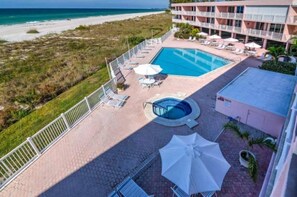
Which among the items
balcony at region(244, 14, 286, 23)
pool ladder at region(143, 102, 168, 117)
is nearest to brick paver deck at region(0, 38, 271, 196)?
pool ladder at region(143, 102, 168, 117)

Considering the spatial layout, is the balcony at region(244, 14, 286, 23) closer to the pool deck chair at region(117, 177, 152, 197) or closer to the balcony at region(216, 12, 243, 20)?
the balcony at region(216, 12, 243, 20)

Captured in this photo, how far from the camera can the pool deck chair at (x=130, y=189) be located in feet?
21.6

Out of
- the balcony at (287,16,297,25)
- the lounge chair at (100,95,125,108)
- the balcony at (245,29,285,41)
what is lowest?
the lounge chair at (100,95,125,108)

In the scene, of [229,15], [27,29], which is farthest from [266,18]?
[27,29]

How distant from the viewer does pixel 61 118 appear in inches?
384

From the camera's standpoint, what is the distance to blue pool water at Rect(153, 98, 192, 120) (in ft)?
38.9

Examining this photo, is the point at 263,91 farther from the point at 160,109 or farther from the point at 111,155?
the point at 111,155

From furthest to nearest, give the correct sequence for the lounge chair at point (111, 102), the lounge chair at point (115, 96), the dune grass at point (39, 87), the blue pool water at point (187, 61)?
the blue pool water at point (187, 61) < the lounge chair at point (115, 96) < the lounge chair at point (111, 102) < the dune grass at point (39, 87)

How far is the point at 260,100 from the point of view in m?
9.70

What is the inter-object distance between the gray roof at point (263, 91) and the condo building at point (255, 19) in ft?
42.5

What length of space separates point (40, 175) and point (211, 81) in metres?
13.1

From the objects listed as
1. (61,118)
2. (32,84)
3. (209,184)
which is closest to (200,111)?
(209,184)

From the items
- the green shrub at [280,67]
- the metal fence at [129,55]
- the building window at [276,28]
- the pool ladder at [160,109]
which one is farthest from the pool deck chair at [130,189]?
the building window at [276,28]

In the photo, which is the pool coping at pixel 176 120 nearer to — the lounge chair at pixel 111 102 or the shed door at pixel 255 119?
the lounge chair at pixel 111 102
